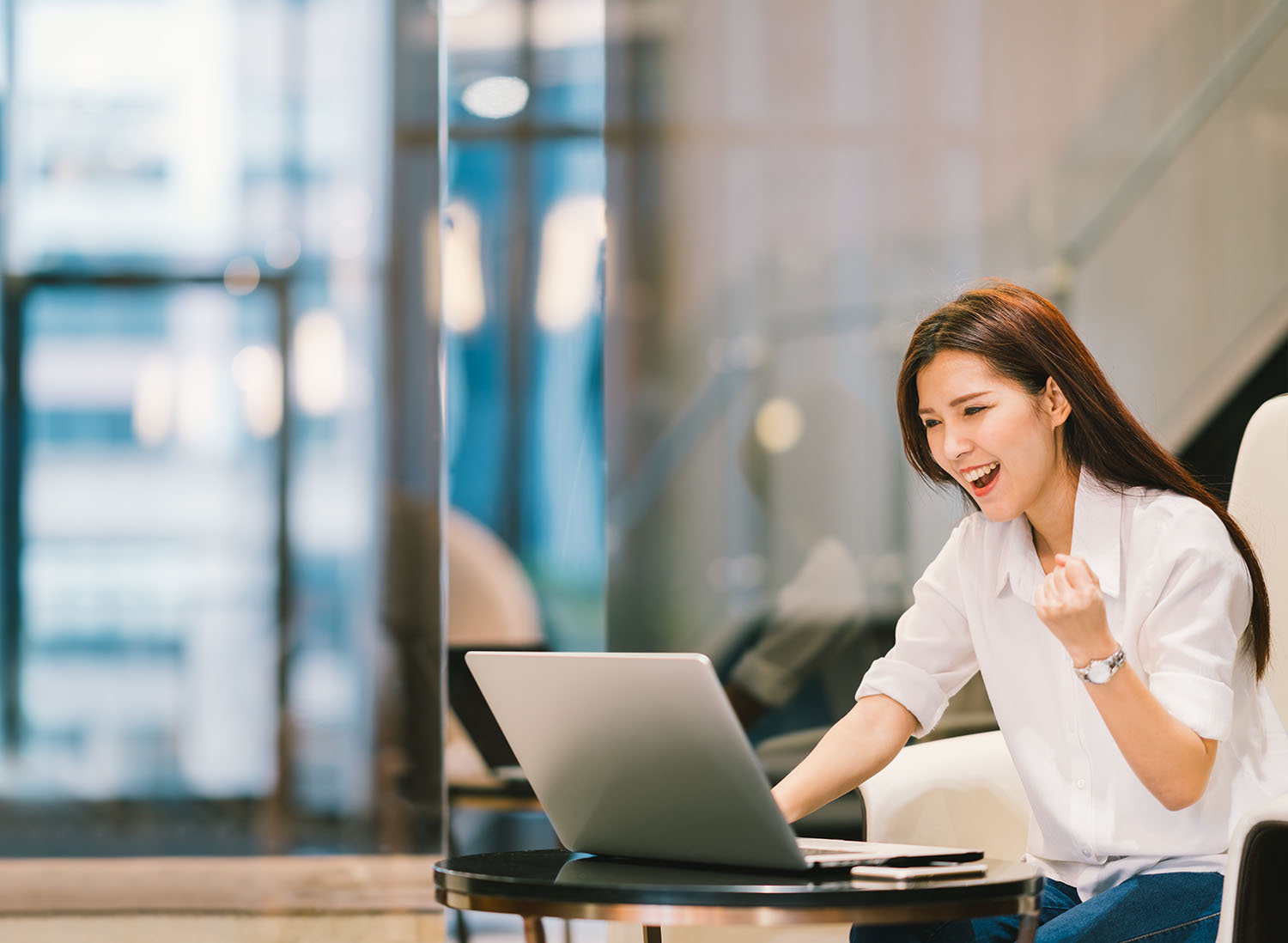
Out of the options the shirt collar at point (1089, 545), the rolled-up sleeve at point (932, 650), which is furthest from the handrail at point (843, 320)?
the shirt collar at point (1089, 545)

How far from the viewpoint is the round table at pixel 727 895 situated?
2.93ft

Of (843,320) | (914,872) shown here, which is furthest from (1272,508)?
(843,320)

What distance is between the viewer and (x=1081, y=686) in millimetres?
1344

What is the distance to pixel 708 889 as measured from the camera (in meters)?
0.91

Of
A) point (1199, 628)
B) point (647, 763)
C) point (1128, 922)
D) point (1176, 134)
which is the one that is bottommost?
point (1128, 922)

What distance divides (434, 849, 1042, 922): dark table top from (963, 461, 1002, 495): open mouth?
41 cm

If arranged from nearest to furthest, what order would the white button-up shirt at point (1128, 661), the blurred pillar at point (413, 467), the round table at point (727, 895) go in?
the round table at point (727, 895) < the white button-up shirt at point (1128, 661) < the blurred pillar at point (413, 467)

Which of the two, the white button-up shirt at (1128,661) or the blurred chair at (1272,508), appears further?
the blurred chair at (1272,508)

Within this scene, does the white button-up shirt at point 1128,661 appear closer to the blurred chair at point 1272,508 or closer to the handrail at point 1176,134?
the blurred chair at point 1272,508

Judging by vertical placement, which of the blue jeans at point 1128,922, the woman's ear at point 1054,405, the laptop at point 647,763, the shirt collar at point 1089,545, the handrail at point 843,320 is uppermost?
the handrail at point 843,320

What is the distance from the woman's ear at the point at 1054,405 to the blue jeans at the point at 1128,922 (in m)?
0.45

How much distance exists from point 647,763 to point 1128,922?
1.63 feet

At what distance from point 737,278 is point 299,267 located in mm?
1215

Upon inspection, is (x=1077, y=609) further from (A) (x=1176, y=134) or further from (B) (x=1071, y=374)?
(A) (x=1176, y=134)
